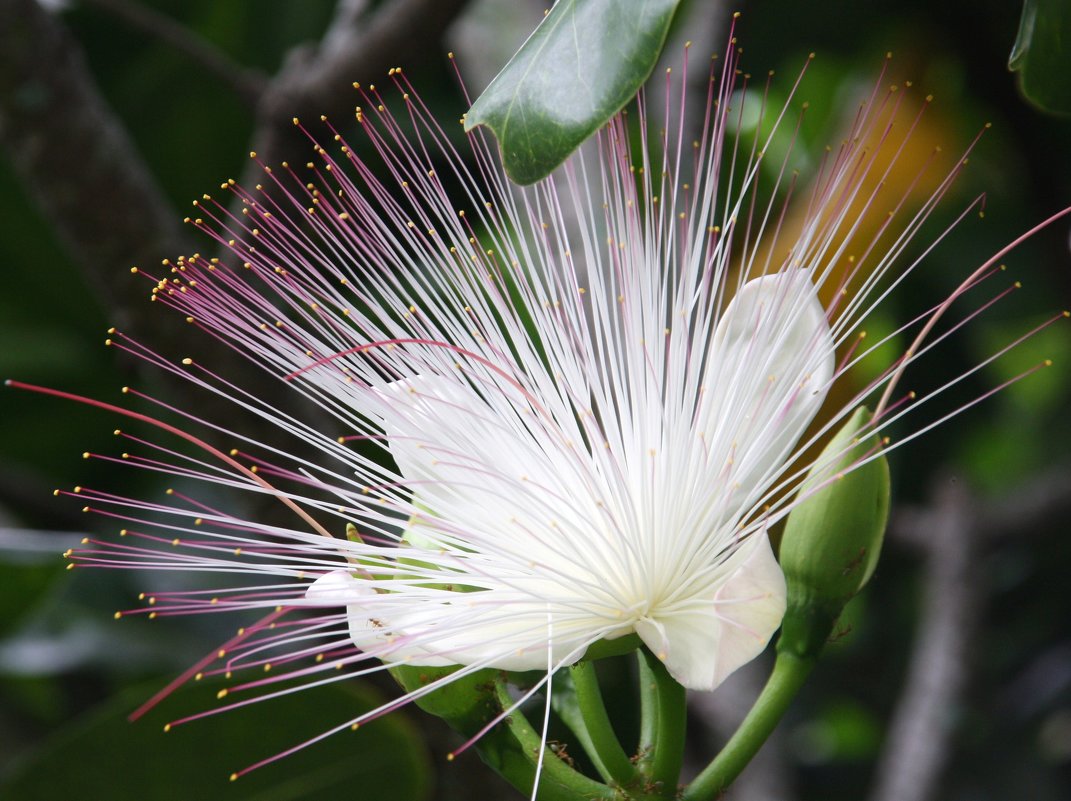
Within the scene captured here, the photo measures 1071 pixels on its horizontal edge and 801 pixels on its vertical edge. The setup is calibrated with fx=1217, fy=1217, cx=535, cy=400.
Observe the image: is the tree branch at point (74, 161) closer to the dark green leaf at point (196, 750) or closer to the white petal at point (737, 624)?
the dark green leaf at point (196, 750)

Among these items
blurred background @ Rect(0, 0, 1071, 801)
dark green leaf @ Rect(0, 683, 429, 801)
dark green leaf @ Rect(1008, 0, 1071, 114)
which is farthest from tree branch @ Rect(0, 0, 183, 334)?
dark green leaf @ Rect(1008, 0, 1071, 114)

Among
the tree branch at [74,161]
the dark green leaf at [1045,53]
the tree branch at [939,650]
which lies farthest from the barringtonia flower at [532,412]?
the tree branch at [939,650]

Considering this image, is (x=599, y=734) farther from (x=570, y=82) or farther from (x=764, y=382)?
(x=570, y=82)

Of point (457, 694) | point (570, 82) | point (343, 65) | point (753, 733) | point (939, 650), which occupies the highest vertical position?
point (343, 65)

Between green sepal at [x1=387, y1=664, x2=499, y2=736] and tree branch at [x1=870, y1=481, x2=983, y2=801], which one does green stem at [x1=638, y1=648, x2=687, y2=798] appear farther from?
tree branch at [x1=870, y1=481, x2=983, y2=801]

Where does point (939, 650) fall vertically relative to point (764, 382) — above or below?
below

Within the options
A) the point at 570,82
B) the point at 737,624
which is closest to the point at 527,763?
the point at 737,624
